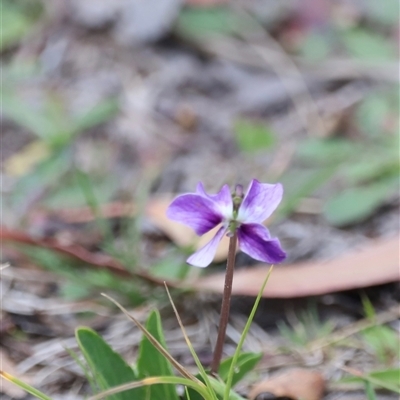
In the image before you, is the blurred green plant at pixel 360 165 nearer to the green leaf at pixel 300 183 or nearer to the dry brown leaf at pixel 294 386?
the green leaf at pixel 300 183

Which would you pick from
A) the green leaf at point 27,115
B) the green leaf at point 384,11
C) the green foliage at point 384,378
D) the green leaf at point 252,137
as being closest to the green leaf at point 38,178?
the green leaf at point 27,115

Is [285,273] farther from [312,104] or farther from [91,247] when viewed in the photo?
[312,104]

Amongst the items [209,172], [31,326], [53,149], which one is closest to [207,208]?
[31,326]

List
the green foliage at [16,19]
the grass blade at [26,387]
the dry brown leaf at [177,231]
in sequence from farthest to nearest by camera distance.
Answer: the green foliage at [16,19] < the dry brown leaf at [177,231] < the grass blade at [26,387]

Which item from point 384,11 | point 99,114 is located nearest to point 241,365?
point 99,114

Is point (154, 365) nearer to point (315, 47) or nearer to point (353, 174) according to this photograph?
point (353, 174)

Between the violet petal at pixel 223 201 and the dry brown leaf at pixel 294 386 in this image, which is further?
→ the dry brown leaf at pixel 294 386
